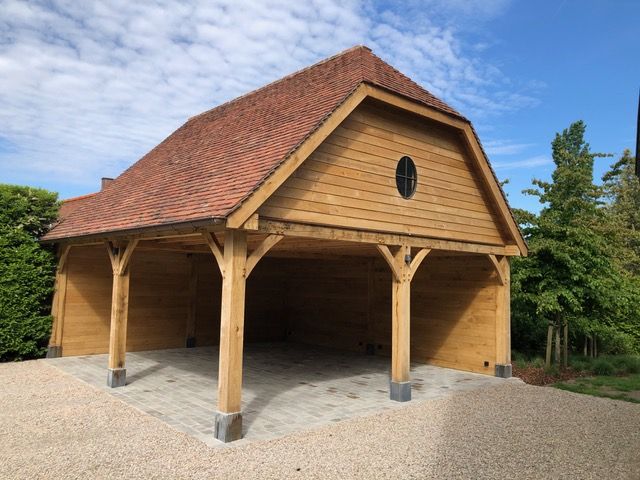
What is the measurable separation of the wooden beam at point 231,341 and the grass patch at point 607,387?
6.80 meters

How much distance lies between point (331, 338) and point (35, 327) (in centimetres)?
748

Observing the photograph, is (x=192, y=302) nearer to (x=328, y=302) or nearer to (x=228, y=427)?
(x=328, y=302)

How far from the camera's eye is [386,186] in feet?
26.2

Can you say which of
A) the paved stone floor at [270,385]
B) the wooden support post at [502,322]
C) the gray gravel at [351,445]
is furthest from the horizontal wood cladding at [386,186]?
the gray gravel at [351,445]

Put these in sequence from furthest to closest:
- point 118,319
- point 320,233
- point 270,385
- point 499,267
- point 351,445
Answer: point 499,267
point 270,385
point 118,319
point 320,233
point 351,445

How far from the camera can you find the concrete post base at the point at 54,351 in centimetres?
1068

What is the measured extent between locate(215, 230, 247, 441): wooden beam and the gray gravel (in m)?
0.36

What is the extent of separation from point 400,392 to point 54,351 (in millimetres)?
→ 7808

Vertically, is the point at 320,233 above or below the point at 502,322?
above

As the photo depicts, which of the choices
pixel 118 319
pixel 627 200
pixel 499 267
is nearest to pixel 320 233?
pixel 118 319

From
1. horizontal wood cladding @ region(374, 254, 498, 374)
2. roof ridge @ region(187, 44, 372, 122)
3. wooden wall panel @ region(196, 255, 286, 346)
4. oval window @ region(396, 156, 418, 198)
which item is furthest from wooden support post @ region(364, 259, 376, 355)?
roof ridge @ region(187, 44, 372, 122)

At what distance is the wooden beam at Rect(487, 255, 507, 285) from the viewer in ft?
32.5

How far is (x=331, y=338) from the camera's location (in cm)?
1398

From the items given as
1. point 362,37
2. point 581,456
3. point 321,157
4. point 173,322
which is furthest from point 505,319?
point 173,322
